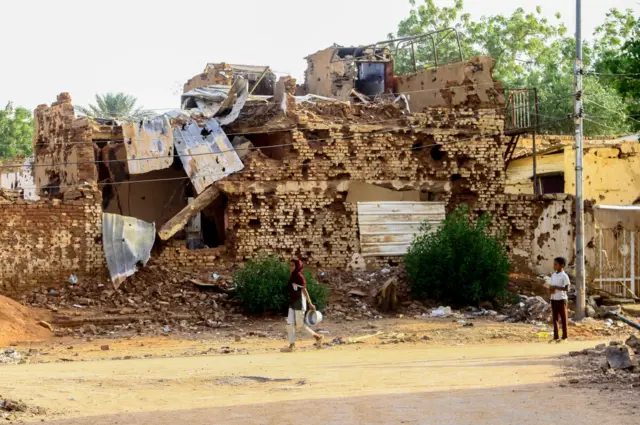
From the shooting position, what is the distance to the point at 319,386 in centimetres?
1182

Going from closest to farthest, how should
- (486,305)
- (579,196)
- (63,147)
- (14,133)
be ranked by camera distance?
1. (579,196)
2. (486,305)
3. (63,147)
4. (14,133)

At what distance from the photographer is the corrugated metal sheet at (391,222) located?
2545 centimetres

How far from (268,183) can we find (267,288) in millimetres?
3360

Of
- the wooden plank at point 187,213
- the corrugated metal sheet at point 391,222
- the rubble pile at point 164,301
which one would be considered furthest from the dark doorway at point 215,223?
the corrugated metal sheet at point 391,222

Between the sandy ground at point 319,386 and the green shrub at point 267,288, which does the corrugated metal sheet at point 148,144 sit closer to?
the green shrub at point 267,288

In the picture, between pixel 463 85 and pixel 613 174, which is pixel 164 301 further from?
pixel 613 174

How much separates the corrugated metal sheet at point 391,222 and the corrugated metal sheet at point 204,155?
339 cm

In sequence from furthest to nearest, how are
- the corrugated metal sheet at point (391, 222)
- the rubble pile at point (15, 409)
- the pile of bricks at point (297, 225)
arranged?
the corrugated metal sheet at point (391, 222) → the pile of bricks at point (297, 225) → the rubble pile at point (15, 409)

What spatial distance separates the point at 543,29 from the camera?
5131 cm

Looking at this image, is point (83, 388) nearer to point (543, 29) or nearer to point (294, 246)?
point (294, 246)

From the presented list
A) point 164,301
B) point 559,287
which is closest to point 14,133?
point 164,301

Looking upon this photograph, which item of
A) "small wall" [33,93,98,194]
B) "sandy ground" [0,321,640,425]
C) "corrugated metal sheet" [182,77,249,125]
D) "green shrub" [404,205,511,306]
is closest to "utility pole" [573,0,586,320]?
"green shrub" [404,205,511,306]

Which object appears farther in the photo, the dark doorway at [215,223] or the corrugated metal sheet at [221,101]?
the corrugated metal sheet at [221,101]

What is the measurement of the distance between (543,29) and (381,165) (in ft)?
94.0
